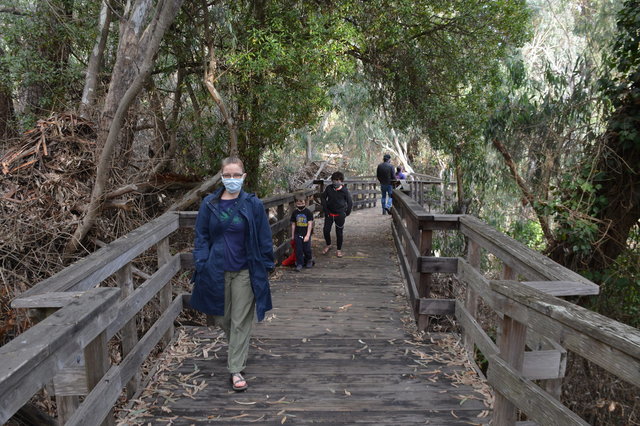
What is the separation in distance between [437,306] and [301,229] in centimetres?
353

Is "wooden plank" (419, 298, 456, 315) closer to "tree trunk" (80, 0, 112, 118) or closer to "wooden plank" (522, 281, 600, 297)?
"wooden plank" (522, 281, 600, 297)

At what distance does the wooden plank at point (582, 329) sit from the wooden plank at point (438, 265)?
2049mm

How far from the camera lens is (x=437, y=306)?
4.88 m

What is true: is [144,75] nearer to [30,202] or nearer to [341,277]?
[30,202]

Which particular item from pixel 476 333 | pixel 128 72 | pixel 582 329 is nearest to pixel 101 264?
pixel 582 329

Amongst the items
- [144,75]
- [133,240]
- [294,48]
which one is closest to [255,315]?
[133,240]

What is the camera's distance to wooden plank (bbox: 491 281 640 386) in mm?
1690

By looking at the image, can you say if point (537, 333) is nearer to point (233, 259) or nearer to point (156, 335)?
point (233, 259)

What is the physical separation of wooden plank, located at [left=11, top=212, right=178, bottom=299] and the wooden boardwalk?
1.05 metres

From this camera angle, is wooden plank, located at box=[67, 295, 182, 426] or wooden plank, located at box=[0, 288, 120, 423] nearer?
wooden plank, located at box=[0, 288, 120, 423]

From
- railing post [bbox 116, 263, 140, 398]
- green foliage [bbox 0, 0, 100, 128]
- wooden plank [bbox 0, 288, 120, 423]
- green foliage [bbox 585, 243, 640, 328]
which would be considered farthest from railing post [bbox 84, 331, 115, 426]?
green foliage [bbox 0, 0, 100, 128]

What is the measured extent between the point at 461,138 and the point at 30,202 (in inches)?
337

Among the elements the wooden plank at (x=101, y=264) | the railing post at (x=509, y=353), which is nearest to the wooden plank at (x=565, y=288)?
the railing post at (x=509, y=353)

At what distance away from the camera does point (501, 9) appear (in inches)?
372
